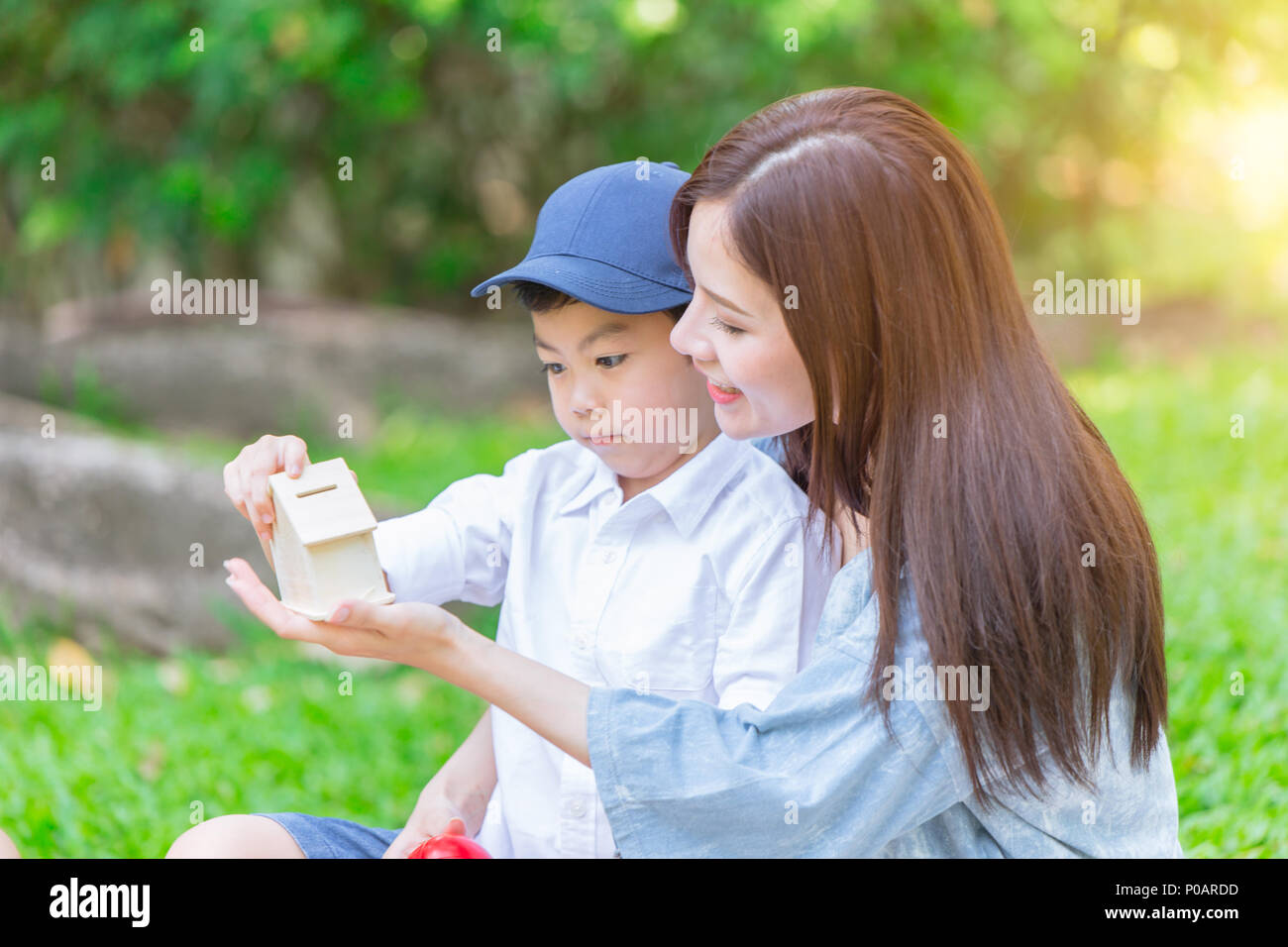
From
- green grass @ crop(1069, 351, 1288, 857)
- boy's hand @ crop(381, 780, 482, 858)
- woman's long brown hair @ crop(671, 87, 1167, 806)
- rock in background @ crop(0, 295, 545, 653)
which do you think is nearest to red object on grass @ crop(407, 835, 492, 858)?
boy's hand @ crop(381, 780, 482, 858)

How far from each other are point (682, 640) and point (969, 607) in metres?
0.50

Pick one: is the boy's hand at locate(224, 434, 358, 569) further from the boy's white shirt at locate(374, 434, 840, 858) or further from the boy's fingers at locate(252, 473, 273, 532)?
the boy's white shirt at locate(374, 434, 840, 858)

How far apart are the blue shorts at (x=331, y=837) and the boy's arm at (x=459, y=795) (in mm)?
39

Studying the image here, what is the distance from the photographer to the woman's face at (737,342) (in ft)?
5.75

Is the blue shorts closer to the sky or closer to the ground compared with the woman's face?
closer to the ground

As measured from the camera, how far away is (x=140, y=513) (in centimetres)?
485

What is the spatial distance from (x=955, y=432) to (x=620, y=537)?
0.61 meters

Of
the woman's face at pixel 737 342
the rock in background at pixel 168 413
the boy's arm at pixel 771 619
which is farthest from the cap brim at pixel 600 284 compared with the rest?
the rock in background at pixel 168 413

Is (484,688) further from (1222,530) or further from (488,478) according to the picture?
(1222,530)

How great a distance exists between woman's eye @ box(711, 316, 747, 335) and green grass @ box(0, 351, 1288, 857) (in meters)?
1.57

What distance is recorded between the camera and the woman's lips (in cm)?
184

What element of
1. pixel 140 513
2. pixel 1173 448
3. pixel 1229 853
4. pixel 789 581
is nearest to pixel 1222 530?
pixel 1173 448

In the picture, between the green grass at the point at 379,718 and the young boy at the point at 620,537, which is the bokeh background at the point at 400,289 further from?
the young boy at the point at 620,537

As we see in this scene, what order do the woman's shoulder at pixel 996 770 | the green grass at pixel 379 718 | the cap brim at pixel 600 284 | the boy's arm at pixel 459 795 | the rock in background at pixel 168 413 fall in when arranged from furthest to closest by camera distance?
the rock in background at pixel 168 413 < the green grass at pixel 379 718 < the boy's arm at pixel 459 795 < the cap brim at pixel 600 284 < the woman's shoulder at pixel 996 770
